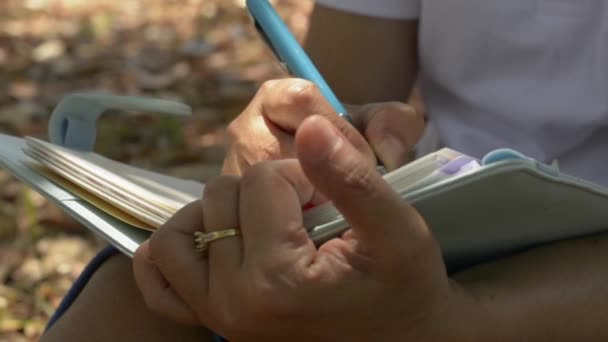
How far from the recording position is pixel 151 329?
0.87 m

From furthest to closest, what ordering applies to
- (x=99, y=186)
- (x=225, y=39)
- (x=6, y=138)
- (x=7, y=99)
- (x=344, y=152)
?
(x=225, y=39) < (x=7, y=99) < (x=6, y=138) < (x=99, y=186) < (x=344, y=152)

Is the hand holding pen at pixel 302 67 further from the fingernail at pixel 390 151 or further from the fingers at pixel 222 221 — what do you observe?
the fingers at pixel 222 221

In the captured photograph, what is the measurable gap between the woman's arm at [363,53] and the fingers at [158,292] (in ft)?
1.61

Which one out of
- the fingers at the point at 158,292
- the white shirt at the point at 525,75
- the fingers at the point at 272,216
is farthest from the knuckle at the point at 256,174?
the white shirt at the point at 525,75

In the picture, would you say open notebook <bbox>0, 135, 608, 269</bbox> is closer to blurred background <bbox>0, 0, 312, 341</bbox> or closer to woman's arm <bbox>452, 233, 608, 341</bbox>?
woman's arm <bbox>452, 233, 608, 341</bbox>

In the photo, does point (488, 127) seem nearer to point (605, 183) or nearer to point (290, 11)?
point (605, 183)

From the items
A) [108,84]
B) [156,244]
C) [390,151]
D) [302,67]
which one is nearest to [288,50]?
[302,67]

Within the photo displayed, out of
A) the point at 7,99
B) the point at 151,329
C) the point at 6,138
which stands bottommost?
the point at 7,99

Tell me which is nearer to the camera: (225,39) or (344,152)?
(344,152)

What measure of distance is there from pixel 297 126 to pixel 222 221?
169 mm

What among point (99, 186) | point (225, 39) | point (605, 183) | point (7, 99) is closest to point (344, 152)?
point (99, 186)

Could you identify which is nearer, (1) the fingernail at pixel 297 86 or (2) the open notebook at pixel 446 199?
(2) the open notebook at pixel 446 199

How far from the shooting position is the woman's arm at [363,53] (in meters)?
1.19

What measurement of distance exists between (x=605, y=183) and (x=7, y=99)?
1644mm
